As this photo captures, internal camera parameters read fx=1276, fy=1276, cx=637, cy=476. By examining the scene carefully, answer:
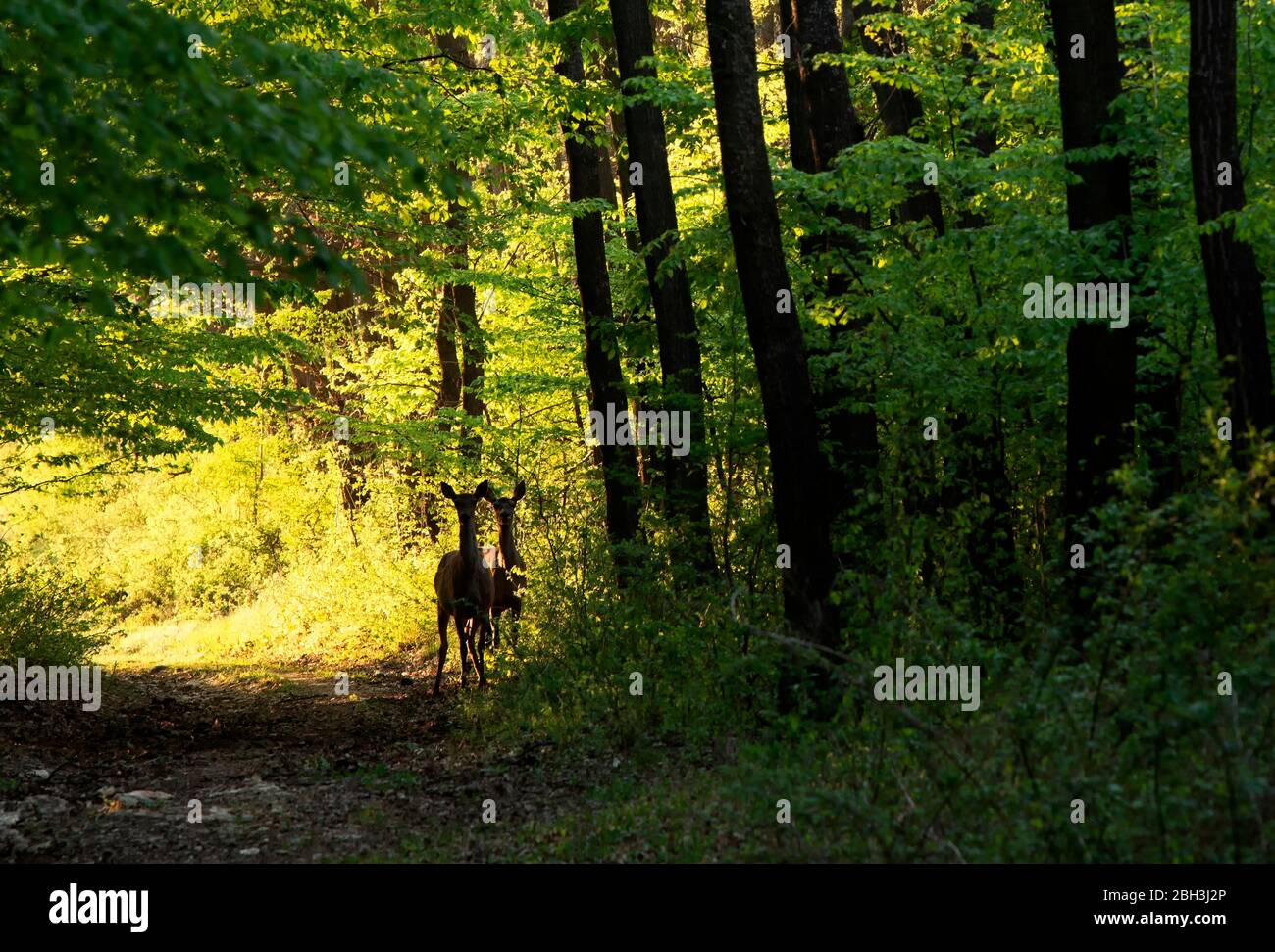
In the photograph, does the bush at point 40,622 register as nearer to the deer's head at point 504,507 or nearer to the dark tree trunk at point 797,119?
the deer's head at point 504,507

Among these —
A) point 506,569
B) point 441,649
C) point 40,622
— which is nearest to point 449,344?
point 506,569

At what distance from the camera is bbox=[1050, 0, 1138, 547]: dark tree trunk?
10102 mm

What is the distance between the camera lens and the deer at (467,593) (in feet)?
52.0

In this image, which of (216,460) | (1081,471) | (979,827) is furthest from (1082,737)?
(216,460)

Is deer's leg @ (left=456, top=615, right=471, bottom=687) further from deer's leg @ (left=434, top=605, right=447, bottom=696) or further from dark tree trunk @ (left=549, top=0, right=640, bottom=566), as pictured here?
dark tree trunk @ (left=549, top=0, right=640, bottom=566)

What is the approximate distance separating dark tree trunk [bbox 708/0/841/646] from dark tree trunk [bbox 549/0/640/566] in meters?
4.95

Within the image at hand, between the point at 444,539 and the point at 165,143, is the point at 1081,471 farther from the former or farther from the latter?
the point at 444,539

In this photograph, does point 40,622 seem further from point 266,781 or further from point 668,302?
point 668,302

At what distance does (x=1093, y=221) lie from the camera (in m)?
10.6

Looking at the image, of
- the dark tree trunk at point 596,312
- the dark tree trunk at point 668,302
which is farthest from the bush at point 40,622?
the dark tree trunk at point 668,302

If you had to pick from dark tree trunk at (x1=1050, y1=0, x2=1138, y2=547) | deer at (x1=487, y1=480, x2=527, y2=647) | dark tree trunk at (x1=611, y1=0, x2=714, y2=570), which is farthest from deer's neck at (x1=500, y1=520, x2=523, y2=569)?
dark tree trunk at (x1=1050, y1=0, x2=1138, y2=547)

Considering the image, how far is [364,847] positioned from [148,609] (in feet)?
80.5

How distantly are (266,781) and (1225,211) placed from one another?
9.19 m

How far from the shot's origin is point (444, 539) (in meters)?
23.6
